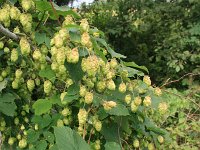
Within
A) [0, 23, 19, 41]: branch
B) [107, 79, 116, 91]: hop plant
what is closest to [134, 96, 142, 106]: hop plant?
[107, 79, 116, 91]: hop plant

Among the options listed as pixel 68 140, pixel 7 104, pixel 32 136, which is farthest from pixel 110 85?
pixel 7 104

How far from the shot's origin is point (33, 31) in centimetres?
172

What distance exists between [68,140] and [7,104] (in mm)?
901

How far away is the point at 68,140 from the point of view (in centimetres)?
115

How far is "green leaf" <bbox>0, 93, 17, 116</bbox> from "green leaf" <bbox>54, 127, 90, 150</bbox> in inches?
33.1

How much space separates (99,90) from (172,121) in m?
3.11

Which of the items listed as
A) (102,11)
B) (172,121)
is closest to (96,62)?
(172,121)

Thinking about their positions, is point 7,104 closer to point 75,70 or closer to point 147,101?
point 75,70

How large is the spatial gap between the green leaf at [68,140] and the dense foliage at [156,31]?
488cm

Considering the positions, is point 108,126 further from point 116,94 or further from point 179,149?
point 179,149

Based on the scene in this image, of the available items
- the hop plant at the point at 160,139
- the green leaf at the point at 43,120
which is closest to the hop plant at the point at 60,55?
the green leaf at the point at 43,120

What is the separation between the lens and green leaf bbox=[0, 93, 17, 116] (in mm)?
1965

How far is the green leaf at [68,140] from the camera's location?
1133 millimetres

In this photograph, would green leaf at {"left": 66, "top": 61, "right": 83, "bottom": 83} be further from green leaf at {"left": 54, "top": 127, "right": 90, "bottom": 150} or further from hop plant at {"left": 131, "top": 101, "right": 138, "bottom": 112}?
green leaf at {"left": 54, "top": 127, "right": 90, "bottom": 150}
